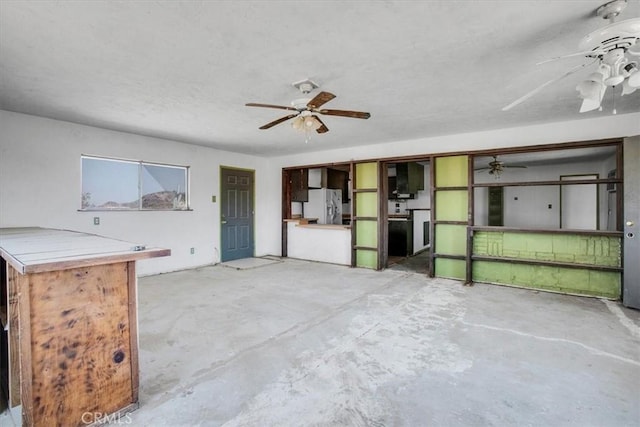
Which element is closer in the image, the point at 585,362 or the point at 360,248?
the point at 585,362

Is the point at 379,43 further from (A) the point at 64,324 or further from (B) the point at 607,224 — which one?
(B) the point at 607,224

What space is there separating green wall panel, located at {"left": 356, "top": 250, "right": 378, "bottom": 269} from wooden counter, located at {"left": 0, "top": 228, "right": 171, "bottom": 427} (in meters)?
4.67

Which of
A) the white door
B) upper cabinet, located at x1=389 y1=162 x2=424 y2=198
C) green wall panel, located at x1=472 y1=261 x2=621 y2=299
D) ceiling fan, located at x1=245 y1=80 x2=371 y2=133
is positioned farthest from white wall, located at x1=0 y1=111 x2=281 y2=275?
the white door

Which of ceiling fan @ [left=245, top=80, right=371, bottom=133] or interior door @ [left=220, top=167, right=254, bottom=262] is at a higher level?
ceiling fan @ [left=245, top=80, right=371, bottom=133]

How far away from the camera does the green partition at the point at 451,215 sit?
201 inches

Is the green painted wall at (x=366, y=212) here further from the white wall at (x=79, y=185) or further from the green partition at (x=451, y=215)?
the white wall at (x=79, y=185)

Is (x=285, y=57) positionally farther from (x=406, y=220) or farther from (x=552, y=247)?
(x=406, y=220)

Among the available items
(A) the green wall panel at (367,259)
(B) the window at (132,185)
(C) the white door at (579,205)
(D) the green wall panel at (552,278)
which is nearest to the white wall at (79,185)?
(B) the window at (132,185)

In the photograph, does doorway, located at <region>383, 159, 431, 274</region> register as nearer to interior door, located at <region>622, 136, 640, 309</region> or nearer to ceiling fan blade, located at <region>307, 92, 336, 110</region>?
interior door, located at <region>622, 136, 640, 309</region>

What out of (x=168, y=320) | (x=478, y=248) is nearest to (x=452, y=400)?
(x=168, y=320)

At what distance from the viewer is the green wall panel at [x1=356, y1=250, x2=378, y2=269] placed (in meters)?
6.02

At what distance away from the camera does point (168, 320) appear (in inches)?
130

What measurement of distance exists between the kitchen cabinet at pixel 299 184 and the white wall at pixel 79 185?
35cm

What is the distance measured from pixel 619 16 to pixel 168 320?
4.42m
